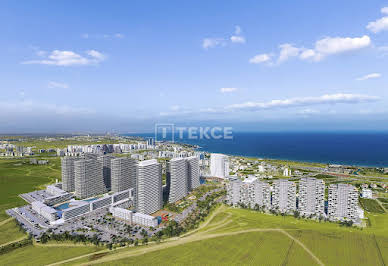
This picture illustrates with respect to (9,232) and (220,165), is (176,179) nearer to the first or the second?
(220,165)

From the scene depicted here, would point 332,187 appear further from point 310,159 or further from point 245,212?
point 310,159

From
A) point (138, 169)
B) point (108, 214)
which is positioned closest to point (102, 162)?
point (108, 214)

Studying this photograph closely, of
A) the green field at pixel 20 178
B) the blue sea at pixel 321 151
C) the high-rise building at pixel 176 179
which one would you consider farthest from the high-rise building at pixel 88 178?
the blue sea at pixel 321 151

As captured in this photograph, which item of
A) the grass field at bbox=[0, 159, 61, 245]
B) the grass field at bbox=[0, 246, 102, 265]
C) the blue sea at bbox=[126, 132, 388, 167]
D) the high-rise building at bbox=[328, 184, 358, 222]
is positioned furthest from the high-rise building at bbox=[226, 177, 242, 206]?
the blue sea at bbox=[126, 132, 388, 167]

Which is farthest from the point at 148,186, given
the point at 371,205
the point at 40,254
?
the point at 371,205

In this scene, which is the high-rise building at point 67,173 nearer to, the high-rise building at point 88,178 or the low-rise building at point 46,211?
the high-rise building at point 88,178
